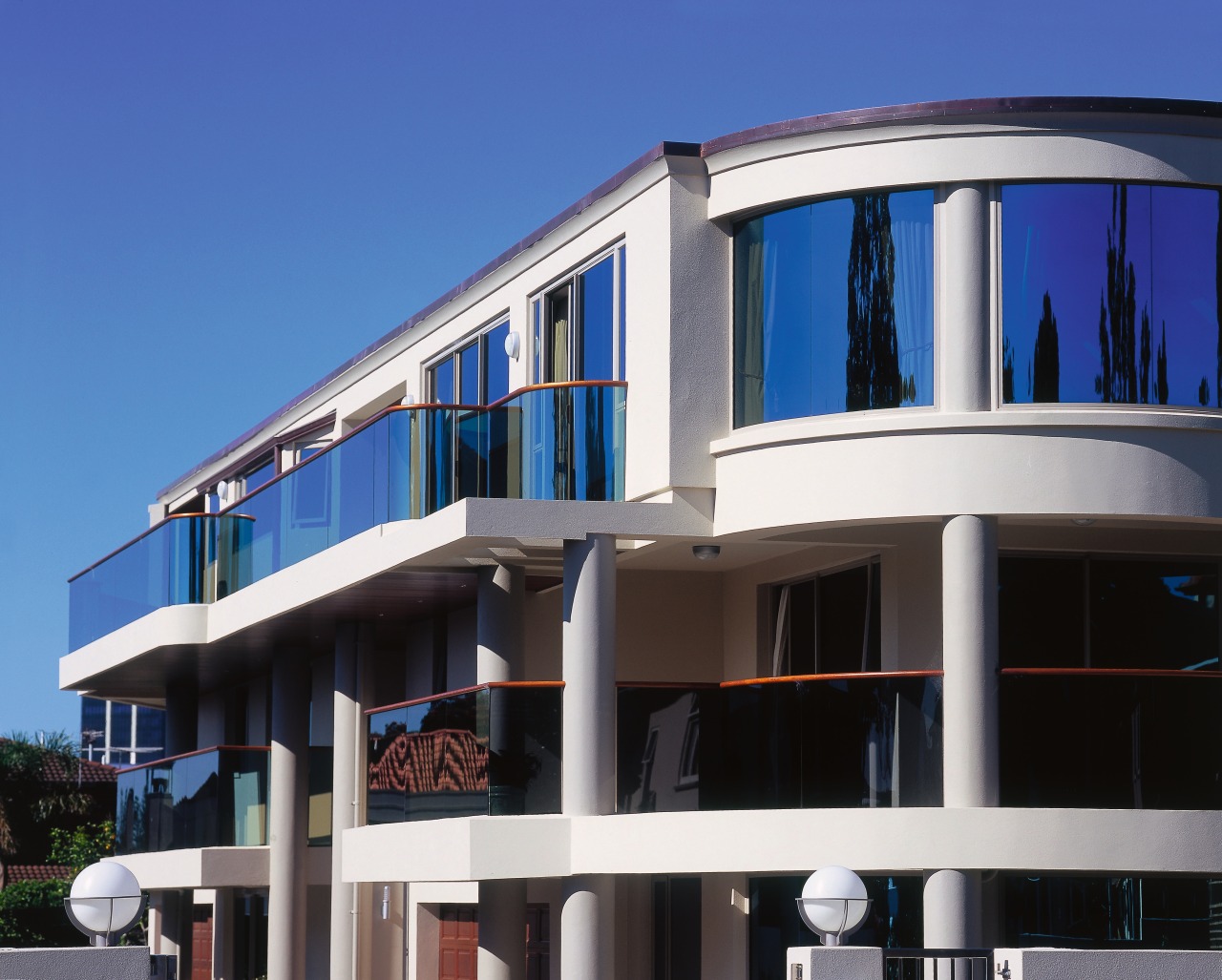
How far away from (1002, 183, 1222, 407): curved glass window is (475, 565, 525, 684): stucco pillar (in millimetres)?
5500

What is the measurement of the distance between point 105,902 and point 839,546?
8.14m

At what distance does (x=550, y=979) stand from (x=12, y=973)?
9.80 metres

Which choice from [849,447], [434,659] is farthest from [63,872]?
[849,447]

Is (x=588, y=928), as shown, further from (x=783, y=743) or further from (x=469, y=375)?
(x=469, y=375)

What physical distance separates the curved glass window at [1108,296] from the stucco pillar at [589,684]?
4052 millimetres

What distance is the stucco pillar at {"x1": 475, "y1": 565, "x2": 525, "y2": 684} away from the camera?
72.9ft

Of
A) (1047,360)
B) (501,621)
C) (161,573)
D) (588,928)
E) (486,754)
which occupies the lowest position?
(588,928)

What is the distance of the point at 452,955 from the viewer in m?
26.7

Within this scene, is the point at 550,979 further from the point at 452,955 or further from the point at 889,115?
the point at 889,115

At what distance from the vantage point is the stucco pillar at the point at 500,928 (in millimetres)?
21078

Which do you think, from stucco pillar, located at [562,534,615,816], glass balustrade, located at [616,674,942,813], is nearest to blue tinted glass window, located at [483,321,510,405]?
stucco pillar, located at [562,534,615,816]

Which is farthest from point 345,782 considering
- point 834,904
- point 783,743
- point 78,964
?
point 834,904

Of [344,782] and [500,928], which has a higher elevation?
[344,782]

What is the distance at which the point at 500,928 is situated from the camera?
21.1m
